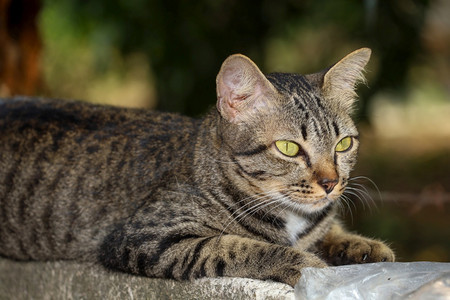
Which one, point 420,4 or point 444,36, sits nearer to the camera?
point 420,4

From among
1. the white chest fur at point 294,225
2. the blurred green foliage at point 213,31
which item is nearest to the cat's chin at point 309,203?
the white chest fur at point 294,225

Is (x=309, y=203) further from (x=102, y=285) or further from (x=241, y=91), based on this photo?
(x=102, y=285)

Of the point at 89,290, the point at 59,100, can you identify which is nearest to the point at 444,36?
the point at 59,100

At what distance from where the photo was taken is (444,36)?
11.9m

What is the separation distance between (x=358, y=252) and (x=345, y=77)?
94 cm

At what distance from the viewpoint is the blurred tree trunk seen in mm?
6117

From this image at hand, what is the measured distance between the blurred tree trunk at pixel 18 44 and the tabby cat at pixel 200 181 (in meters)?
2.13

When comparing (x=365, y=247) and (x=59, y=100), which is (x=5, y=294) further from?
(x=365, y=247)

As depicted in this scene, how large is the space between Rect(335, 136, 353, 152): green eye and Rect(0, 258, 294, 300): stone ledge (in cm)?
90

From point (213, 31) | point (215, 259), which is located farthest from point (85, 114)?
point (213, 31)

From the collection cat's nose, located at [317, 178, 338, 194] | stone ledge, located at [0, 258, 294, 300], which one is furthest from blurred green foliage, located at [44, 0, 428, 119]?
cat's nose, located at [317, 178, 338, 194]

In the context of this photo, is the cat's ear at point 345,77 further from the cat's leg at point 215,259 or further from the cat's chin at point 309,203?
the cat's leg at point 215,259

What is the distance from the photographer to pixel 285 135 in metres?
3.28

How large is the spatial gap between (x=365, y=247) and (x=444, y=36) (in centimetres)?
932
